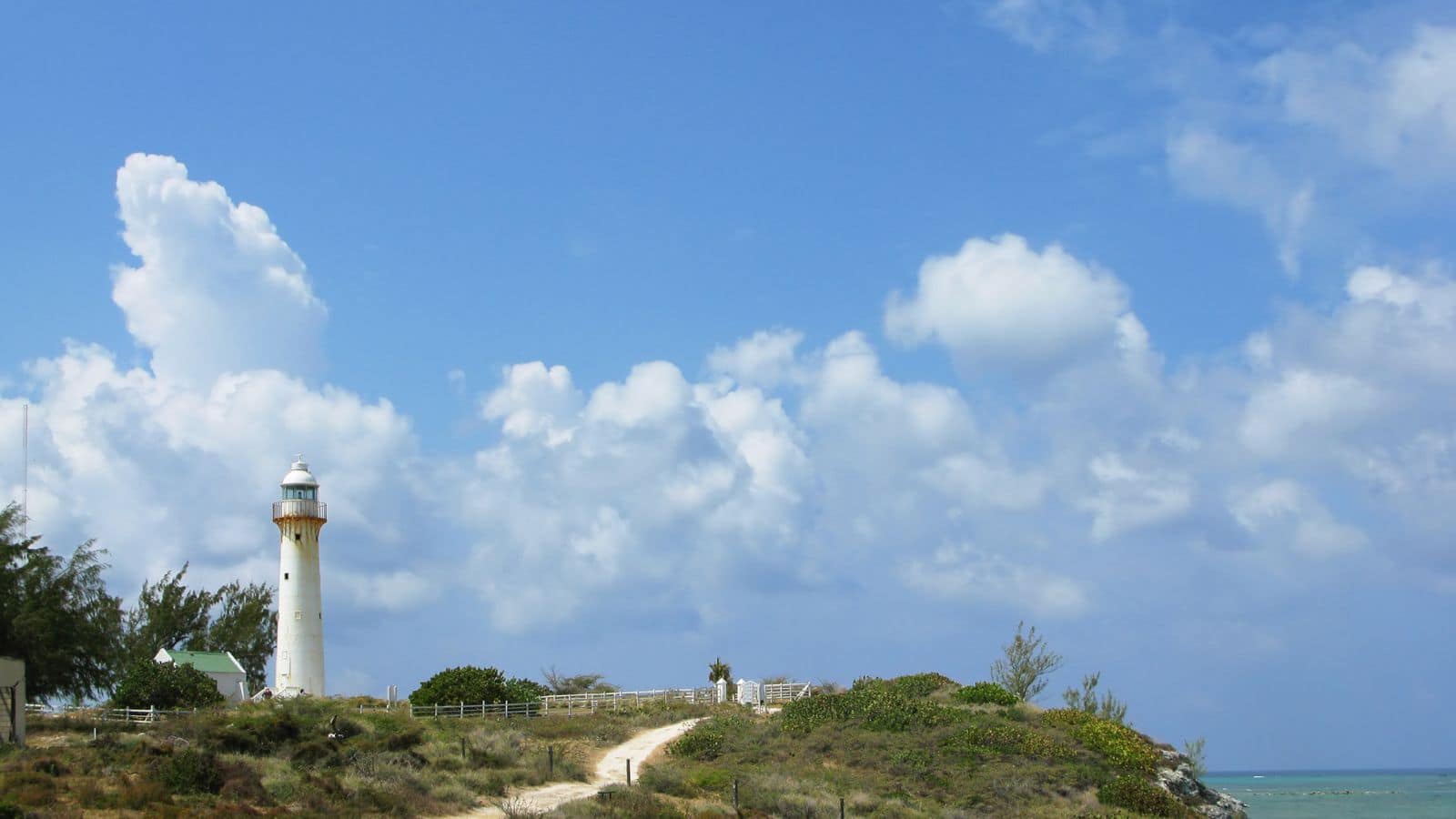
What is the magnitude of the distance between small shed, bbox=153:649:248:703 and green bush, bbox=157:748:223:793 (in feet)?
73.4

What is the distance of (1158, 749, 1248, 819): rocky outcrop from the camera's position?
118 ft

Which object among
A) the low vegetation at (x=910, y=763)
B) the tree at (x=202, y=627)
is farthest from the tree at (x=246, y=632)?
the low vegetation at (x=910, y=763)

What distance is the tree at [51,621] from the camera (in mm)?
39719

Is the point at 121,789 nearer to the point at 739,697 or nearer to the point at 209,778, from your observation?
the point at 209,778

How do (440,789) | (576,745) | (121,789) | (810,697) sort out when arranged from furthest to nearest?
(810,697), (576,745), (440,789), (121,789)

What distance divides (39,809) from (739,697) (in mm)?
30596

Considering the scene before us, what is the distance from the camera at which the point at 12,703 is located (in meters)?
32.8

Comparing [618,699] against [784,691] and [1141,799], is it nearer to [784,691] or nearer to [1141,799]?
[784,691]

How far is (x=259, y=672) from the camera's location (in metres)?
62.7

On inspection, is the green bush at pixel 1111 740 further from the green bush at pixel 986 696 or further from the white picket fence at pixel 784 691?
the white picket fence at pixel 784 691

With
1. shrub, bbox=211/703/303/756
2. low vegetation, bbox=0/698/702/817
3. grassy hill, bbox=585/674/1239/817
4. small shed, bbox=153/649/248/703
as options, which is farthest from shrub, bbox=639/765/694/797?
small shed, bbox=153/649/248/703

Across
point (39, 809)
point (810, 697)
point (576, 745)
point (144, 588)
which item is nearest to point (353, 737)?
point (576, 745)

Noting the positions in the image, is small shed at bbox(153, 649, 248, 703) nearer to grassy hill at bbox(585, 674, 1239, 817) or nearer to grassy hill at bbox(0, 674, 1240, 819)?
grassy hill at bbox(0, 674, 1240, 819)

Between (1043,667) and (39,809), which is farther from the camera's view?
(1043,667)
